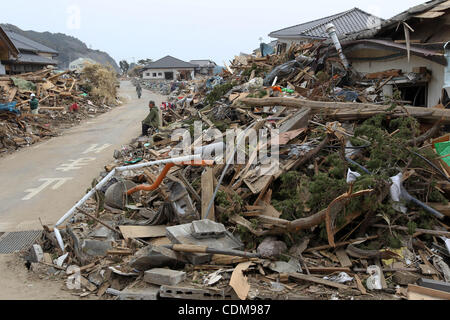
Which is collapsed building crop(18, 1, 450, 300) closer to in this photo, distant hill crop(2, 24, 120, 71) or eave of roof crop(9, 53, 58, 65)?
eave of roof crop(9, 53, 58, 65)

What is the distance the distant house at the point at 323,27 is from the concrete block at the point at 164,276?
54.3ft

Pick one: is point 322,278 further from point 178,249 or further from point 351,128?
point 351,128

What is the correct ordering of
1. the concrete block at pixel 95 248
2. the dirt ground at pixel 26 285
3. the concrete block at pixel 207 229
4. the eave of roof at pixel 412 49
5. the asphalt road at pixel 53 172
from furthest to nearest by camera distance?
1. the asphalt road at pixel 53 172
2. the eave of roof at pixel 412 49
3. the concrete block at pixel 95 248
4. the concrete block at pixel 207 229
5. the dirt ground at pixel 26 285

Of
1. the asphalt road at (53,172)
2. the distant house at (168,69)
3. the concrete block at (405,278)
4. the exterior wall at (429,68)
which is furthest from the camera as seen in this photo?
the distant house at (168,69)

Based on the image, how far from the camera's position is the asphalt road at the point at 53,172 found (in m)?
8.91

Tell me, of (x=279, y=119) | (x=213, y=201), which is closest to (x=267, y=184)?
(x=213, y=201)

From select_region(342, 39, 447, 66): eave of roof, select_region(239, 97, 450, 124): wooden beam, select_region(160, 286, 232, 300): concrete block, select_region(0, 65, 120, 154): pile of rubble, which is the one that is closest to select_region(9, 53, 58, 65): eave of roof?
select_region(0, 65, 120, 154): pile of rubble

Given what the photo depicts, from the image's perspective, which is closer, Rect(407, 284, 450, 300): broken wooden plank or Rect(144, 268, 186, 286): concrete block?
Rect(407, 284, 450, 300): broken wooden plank

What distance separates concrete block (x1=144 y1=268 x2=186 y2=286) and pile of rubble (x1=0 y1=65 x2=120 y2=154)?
41.8 feet

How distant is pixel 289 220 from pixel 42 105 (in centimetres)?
2136

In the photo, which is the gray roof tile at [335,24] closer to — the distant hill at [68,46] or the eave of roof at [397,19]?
the eave of roof at [397,19]

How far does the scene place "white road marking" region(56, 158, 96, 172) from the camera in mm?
12511

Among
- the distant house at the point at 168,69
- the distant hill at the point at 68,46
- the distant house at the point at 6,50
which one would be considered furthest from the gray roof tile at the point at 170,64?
the distant hill at the point at 68,46

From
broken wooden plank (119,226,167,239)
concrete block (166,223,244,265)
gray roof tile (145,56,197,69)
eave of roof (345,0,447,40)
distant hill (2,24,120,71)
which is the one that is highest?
distant hill (2,24,120,71)
